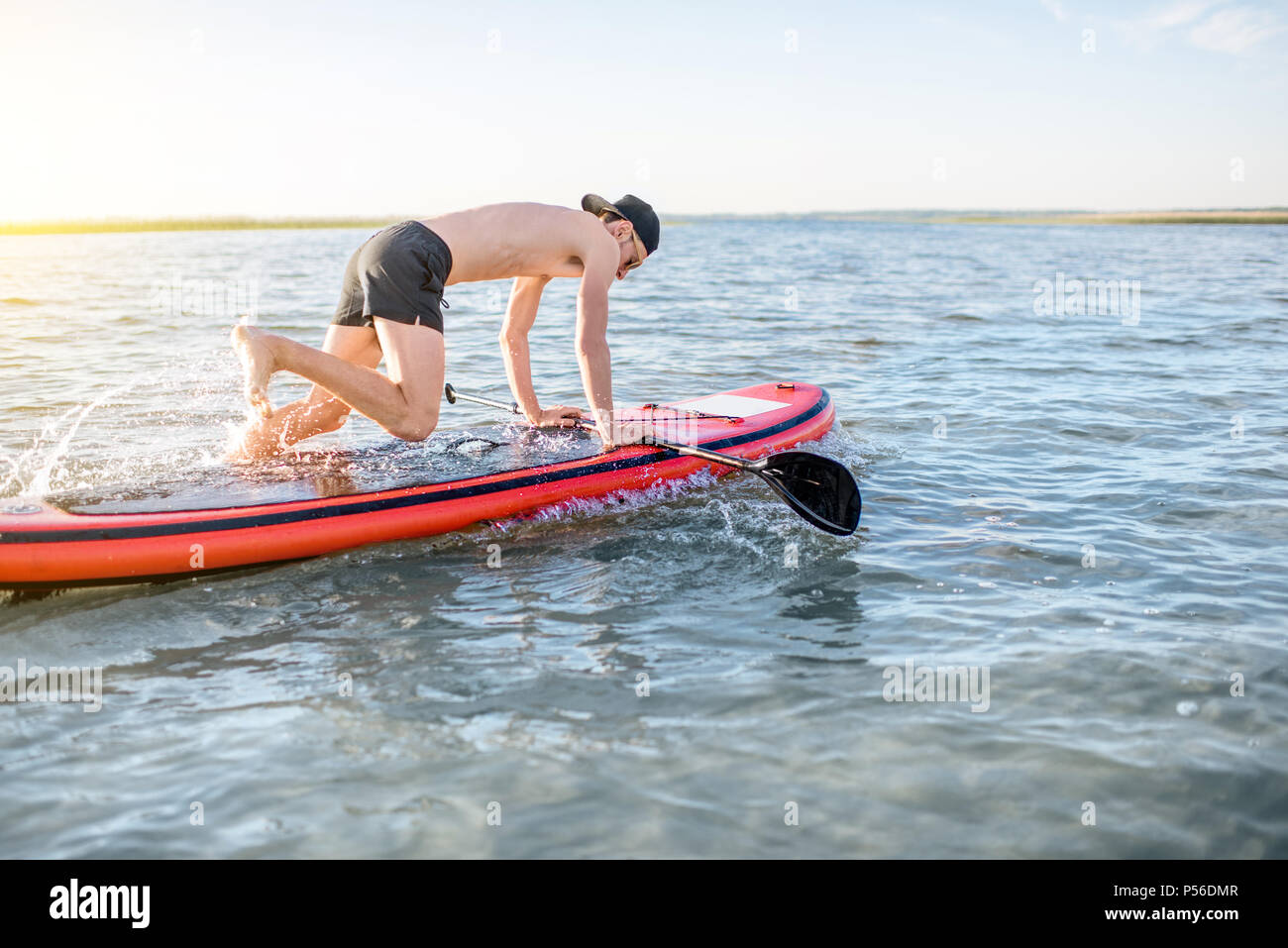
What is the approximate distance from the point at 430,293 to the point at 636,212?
3.70 feet

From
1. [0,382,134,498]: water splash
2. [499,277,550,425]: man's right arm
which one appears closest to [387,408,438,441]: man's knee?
[499,277,550,425]: man's right arm

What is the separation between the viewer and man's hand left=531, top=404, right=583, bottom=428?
589 cm

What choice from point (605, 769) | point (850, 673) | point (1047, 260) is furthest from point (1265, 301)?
point (605, 769)

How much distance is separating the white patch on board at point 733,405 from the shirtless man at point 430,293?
143 centimetres

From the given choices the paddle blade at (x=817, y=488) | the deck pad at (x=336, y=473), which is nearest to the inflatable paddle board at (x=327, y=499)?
the deck pad at (x=336, y=473)

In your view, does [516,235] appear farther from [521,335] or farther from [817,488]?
[817,488]

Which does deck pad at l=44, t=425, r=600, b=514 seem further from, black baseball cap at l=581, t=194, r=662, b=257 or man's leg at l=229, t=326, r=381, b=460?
black baseball cap at l=581, t=194, r=662, b=257

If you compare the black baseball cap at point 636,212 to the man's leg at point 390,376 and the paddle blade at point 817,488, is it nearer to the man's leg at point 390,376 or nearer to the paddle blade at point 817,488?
the man's leg at point 390,376

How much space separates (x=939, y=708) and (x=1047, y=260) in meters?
29.2

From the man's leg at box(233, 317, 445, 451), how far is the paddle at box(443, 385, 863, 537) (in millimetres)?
1178

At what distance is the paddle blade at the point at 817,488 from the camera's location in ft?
15.8
